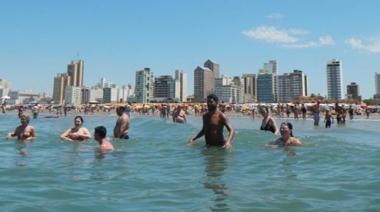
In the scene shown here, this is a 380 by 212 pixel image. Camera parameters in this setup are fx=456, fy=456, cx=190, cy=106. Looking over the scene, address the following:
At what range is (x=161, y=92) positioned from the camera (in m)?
184

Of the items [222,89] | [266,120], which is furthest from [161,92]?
[266,120]

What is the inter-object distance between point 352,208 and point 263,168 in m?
2.65

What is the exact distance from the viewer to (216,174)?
→ 6461 millimetres

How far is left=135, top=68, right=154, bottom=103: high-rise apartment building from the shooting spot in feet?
517

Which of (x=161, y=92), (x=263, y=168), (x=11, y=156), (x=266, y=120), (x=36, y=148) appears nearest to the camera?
(x=263, y=168)

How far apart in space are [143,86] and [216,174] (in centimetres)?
15552

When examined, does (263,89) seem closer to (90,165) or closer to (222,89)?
(222,89)

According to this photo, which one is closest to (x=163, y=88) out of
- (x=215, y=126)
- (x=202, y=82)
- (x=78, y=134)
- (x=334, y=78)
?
(x=202, y=82)

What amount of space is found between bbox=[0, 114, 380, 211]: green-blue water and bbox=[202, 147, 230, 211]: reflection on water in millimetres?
11

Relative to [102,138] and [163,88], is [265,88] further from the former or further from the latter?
[102,138]

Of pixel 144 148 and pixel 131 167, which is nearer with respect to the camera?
pixel 131 167

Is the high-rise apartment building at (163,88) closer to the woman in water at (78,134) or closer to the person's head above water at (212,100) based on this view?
the woman in water at (78,134)

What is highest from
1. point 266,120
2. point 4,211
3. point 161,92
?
point 161,92

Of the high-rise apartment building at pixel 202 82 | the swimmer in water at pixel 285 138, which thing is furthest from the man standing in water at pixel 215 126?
the high-rise apartment building at pixel 202 82
